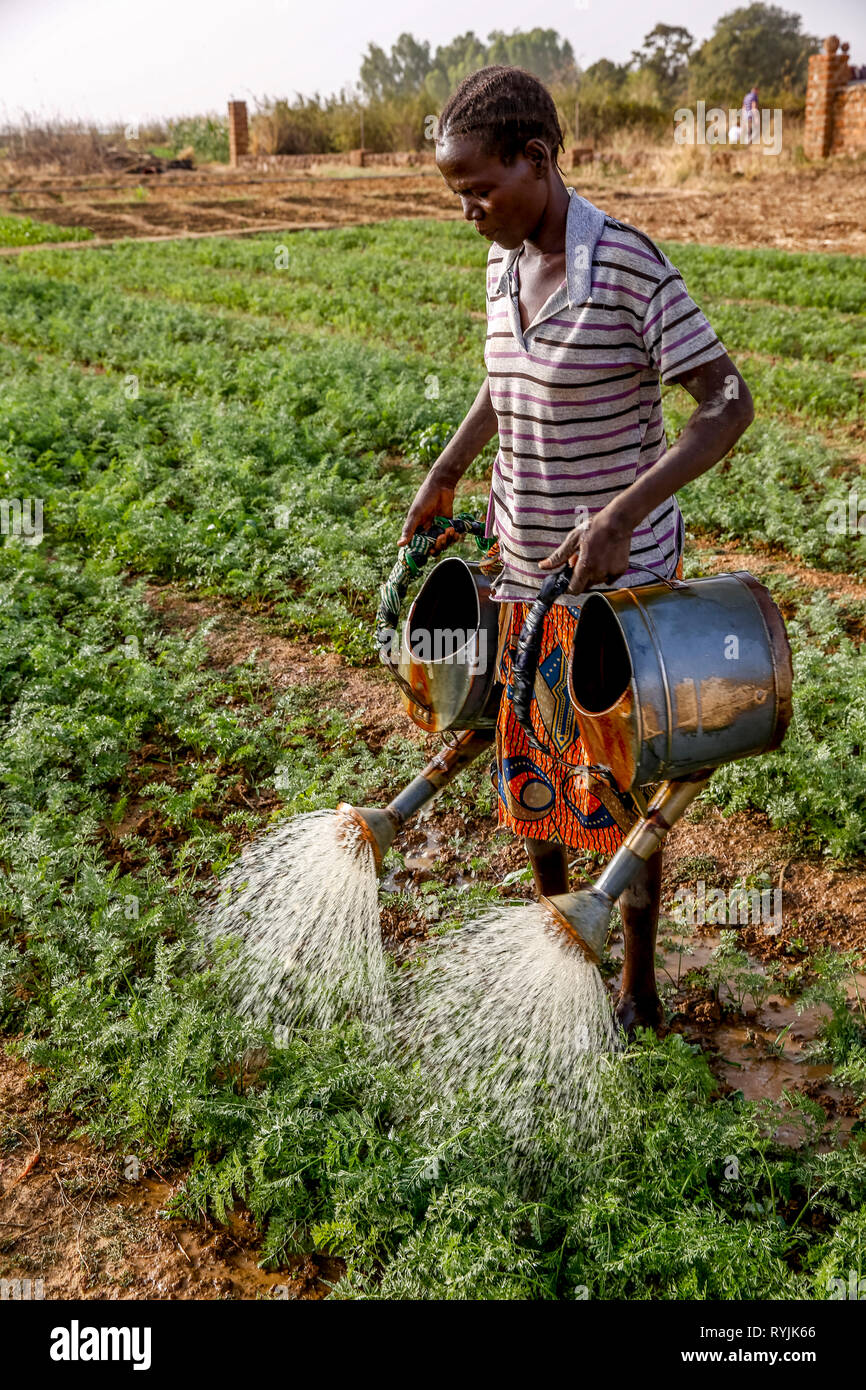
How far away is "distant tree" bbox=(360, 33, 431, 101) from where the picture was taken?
64625 mm

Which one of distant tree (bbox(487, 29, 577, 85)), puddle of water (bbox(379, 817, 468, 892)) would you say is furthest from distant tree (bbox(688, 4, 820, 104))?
puddle of water (bbox(379, 817, 468, 892))

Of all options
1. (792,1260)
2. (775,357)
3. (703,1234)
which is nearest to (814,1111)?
(792,1260)

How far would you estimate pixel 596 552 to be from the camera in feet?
6.06

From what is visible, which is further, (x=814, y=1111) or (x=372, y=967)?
(x=372, y=967)

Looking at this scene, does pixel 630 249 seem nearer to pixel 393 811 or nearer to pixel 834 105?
pixel 393 811

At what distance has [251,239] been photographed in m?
17.2

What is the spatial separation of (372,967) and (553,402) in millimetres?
1432

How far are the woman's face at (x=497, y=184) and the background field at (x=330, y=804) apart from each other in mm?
1650

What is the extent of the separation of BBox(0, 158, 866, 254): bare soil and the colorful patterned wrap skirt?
14137 millimetres

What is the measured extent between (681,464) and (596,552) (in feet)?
0.66

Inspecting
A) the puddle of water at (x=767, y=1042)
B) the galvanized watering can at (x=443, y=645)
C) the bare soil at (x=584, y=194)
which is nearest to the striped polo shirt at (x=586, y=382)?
the galvanized watering can at (x=443, y=645)

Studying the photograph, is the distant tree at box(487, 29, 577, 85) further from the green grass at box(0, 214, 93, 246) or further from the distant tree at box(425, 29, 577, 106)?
the green grass at box(0, 214, 93, 246)

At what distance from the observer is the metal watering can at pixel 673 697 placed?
183 cm
